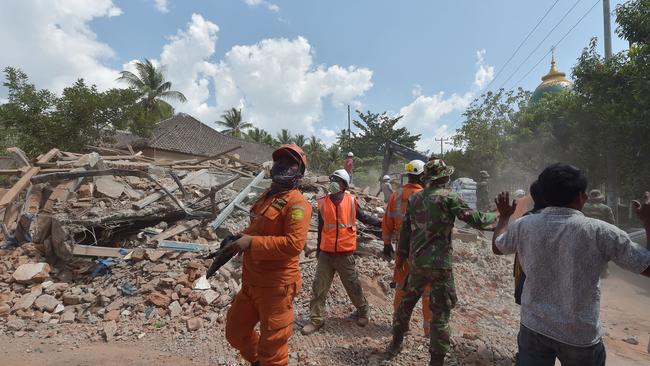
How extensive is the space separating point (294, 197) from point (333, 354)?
1.84 metres

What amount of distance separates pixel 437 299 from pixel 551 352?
1224mm

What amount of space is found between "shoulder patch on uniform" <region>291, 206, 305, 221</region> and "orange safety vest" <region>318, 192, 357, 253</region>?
1.61m

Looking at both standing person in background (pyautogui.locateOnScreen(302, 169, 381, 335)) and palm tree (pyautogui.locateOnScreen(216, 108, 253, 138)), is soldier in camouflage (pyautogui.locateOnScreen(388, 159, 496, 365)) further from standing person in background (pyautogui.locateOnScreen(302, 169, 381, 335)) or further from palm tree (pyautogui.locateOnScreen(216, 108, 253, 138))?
palm tree (pyautogui.locateOnScreen(216, 108, 253, 138))

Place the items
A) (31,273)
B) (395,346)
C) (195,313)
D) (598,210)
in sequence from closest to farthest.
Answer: (395,346) < (195,313) < (31,273) < (598,210)

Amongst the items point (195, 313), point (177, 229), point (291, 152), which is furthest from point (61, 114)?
point (291, 152)

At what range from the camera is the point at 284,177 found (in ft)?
8.54

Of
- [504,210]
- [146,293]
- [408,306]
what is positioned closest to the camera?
[504,210]

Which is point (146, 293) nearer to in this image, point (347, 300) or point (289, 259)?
point (347, 300)

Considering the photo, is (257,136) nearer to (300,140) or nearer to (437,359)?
(300,140)

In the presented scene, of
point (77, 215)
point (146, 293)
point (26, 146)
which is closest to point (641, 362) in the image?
point (146, 293)

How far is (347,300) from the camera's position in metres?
4.75

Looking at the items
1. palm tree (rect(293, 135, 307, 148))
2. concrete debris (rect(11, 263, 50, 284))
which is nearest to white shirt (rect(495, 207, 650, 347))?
concrete debris (rect(11, 263, 50, 284))

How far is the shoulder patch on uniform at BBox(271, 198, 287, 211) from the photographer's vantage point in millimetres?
2518

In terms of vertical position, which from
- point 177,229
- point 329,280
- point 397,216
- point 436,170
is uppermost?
point 436,170
